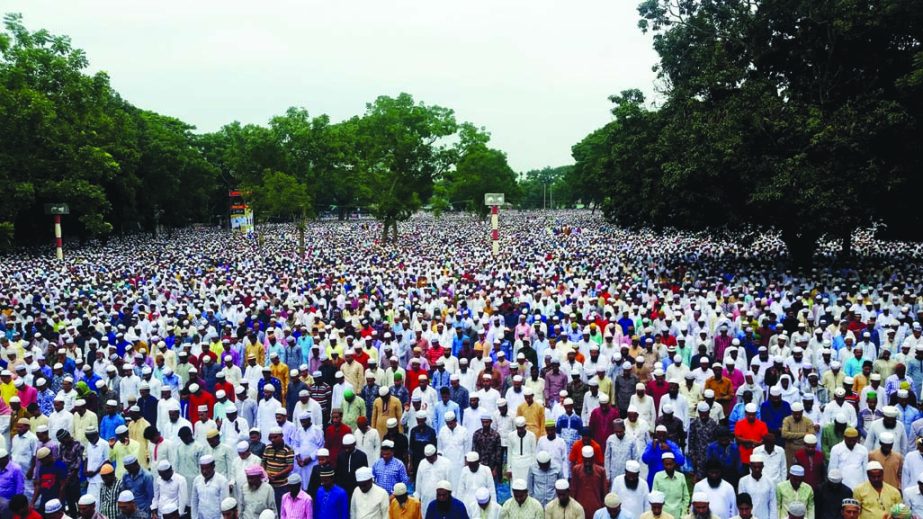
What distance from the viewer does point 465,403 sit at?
7906mm

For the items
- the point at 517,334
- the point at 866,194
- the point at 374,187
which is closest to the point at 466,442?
the point at 517,334

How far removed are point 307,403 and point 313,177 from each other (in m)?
29.1

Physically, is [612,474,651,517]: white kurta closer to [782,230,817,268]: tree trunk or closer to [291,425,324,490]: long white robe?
[291,425,324,490]: long white robe

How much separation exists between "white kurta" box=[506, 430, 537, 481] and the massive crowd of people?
0.07ft

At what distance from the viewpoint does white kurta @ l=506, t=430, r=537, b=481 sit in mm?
6375

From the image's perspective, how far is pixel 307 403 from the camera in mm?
7352

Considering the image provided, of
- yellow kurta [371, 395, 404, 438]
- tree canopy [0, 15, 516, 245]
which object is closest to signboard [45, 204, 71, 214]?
tree canopy [0, 15, 516, 245]

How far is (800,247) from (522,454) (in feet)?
55.7

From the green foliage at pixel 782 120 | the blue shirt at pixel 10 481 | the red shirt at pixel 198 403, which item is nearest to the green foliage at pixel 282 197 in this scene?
the green foliage at pixel 782 120

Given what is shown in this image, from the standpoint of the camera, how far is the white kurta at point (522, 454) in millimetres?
6375

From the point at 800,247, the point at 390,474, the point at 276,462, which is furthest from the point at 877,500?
the point at 800,247

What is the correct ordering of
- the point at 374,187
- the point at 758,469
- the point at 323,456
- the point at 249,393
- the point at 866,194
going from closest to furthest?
the point at 758,469, the point at 323,456, the point at 249,393, the point at 866,194, the point at 374,187

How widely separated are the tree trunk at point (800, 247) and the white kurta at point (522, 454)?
16.2m

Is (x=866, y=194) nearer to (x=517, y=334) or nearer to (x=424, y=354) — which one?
(x=517, y=334)
